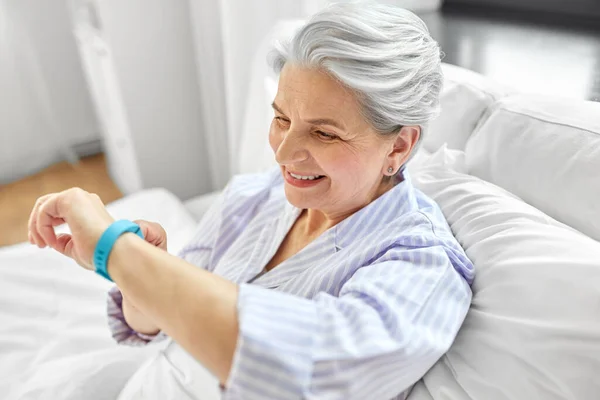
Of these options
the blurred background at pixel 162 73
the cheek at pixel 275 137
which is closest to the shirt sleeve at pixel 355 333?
the cheek at pixel 275 137

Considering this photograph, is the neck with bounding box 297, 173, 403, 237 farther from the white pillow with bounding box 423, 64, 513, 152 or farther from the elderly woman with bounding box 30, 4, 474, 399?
the white pillow with bounding box 423, 64, 513, 152

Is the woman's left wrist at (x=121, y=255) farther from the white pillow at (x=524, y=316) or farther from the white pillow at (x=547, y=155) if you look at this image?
the white pillow at (x=547, y=155)

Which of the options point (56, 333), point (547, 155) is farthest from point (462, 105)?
point (56, 333)

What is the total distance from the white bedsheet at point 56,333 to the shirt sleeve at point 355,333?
2.38 ft

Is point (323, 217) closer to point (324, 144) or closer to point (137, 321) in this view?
point (324, 144)

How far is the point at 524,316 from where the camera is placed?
0.78 metres

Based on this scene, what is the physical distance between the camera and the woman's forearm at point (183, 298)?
657 mm

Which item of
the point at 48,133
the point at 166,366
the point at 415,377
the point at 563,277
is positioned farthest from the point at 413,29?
the point at 48,133

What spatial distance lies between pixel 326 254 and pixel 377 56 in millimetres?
373

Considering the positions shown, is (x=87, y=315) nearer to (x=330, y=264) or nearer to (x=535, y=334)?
(x=330, y=264)

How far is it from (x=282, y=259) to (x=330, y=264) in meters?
0.19

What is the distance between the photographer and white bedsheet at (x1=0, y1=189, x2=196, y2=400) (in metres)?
1.22

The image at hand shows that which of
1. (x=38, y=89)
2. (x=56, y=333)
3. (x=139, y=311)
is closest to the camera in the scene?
(x=139, y=311)

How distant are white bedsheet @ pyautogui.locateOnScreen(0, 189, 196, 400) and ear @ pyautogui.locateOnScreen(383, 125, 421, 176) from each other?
31.6 inches
